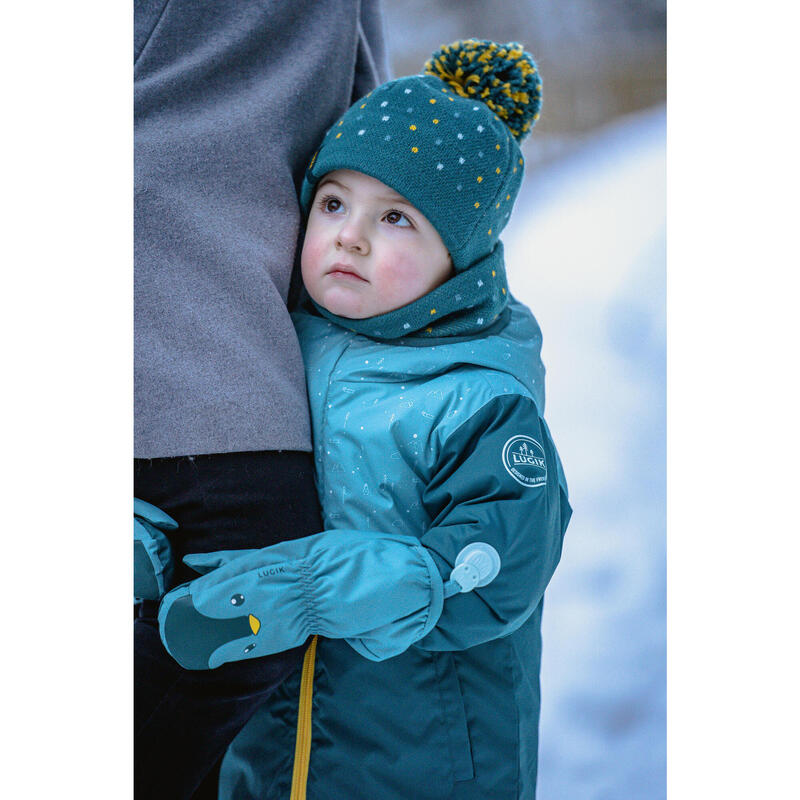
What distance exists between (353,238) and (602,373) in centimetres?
72

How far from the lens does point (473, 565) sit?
807 mm

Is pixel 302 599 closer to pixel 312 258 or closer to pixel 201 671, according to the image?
pixel 201 671

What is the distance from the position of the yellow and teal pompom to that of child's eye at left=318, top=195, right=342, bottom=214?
0.71ft

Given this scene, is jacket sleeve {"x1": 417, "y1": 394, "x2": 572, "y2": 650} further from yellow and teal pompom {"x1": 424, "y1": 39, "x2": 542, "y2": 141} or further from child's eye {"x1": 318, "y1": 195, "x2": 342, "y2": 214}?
yellow and teal pompom {"x1": 424, "y1": 39, "x2": 542, "y2": 141}

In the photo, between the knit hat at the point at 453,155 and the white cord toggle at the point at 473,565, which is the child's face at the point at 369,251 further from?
the white cord toggle at the point at 473,565

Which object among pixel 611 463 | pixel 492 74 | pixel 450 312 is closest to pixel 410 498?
pixel 450 312

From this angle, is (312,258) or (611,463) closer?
(312,258)

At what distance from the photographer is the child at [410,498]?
0.79 m

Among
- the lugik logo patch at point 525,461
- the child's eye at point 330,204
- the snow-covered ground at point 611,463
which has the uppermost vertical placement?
the child's eye at point 330,204

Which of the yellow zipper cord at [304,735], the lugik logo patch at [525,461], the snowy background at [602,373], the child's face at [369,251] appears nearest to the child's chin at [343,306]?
the child's face at [369,251]

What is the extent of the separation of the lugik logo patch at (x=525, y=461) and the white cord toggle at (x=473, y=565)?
81 mm

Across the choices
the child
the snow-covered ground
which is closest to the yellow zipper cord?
the child
